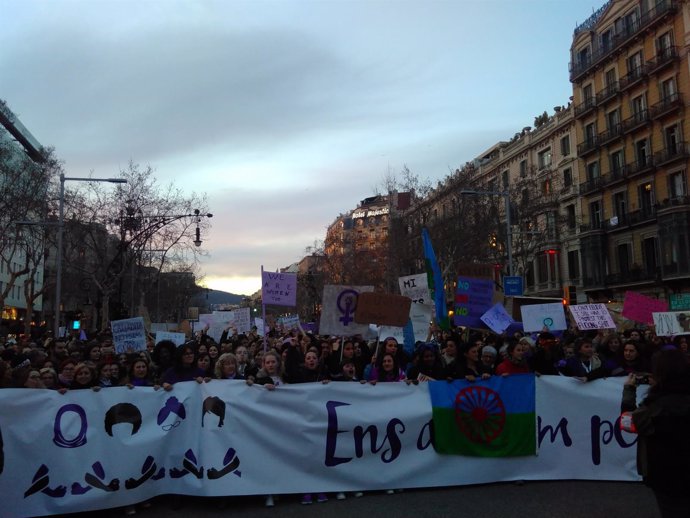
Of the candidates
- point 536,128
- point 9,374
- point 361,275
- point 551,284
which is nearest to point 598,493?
point 9,374

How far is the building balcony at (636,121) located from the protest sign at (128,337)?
38.6m

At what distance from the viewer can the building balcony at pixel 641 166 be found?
41.1m

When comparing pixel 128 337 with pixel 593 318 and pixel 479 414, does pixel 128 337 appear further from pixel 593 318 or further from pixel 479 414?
pixel 593 318

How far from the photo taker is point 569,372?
25.6ft

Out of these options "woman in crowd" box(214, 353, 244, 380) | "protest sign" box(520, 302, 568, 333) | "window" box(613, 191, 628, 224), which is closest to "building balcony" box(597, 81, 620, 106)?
"window" box(613, 191, 628, 224)

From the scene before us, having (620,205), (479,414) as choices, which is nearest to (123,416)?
(479,414)

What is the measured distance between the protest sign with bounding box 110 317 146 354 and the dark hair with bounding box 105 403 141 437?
19.2ft

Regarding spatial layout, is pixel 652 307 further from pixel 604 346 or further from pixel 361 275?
pixel 361 275

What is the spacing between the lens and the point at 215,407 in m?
6.41

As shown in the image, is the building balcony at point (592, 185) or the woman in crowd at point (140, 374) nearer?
the woman in crowd at point (140, 374)

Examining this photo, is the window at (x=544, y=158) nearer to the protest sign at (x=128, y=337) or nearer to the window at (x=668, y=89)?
the window at (x=668, y=89)

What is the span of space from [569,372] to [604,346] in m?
2.56

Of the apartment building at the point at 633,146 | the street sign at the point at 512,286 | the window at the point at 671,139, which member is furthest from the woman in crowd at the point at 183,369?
the window at the point at 671,139

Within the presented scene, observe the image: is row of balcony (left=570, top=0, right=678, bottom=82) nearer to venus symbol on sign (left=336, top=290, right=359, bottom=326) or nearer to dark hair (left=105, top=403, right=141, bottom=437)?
venus symbol on sign (left=336, top=290, right=359, bottom=326)
